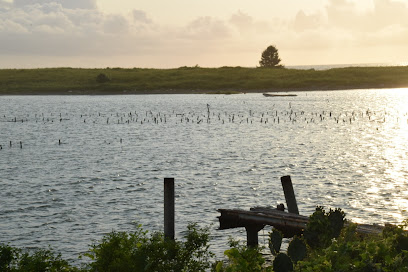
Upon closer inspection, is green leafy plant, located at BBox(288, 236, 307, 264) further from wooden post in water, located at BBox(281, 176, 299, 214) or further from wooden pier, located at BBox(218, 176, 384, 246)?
wooden post in water, located at BBox(281, 176, 299, 214)

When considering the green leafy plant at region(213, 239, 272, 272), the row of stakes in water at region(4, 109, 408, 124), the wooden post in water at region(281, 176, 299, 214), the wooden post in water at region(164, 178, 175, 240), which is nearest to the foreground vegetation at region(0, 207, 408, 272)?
the green leafy plant at region(213, 239, 272, 272)

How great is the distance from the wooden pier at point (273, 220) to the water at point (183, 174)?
1656 mm

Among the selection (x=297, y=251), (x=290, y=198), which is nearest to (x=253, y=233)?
(x=290, y=198)

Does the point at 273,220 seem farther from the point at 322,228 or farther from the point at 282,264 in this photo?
the point at 282,264

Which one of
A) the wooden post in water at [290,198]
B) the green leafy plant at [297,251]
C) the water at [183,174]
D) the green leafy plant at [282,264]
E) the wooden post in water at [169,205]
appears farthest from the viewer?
the water at [183,174]

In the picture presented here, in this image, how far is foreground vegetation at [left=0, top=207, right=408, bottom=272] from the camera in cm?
1470

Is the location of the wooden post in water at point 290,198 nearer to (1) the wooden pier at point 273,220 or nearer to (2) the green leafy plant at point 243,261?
(1) the wooden pier at point 273,220

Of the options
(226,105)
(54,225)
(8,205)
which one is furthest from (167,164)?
(226,105)

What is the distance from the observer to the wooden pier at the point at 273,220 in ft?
72.4

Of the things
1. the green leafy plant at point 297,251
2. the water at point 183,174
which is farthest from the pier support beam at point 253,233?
the green leafy plant at point 297,251

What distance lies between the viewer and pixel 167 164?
53250 mm

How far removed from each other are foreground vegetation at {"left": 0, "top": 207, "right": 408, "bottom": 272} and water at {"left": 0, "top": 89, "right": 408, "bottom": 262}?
6444 mm

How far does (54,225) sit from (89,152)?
110 ft

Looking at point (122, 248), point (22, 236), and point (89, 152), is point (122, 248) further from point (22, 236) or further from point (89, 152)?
point (89, 152)
